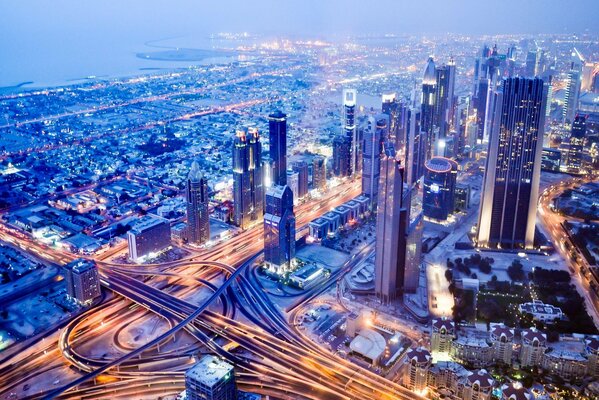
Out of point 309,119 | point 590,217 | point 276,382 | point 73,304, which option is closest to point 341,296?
point 276,382

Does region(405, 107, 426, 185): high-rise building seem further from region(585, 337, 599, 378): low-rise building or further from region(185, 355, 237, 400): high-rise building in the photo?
region(185, 355, 237, 400): high-rise building

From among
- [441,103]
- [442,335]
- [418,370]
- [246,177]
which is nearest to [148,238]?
[246,177]

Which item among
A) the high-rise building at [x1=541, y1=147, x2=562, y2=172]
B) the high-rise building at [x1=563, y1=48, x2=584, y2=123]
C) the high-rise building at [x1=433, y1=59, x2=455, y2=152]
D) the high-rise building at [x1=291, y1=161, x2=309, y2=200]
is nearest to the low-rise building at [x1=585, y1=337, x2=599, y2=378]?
the high-rise building at [x1=291, y1=161, x2=309, y2=200]

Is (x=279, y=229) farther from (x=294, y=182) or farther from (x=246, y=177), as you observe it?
(x=294, y=182)

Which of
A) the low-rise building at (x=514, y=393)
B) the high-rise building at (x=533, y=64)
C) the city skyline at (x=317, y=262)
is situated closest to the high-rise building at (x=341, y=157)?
the city skyline at (x=317, y=262)

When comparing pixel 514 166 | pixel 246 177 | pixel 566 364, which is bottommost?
pixel 566 364
